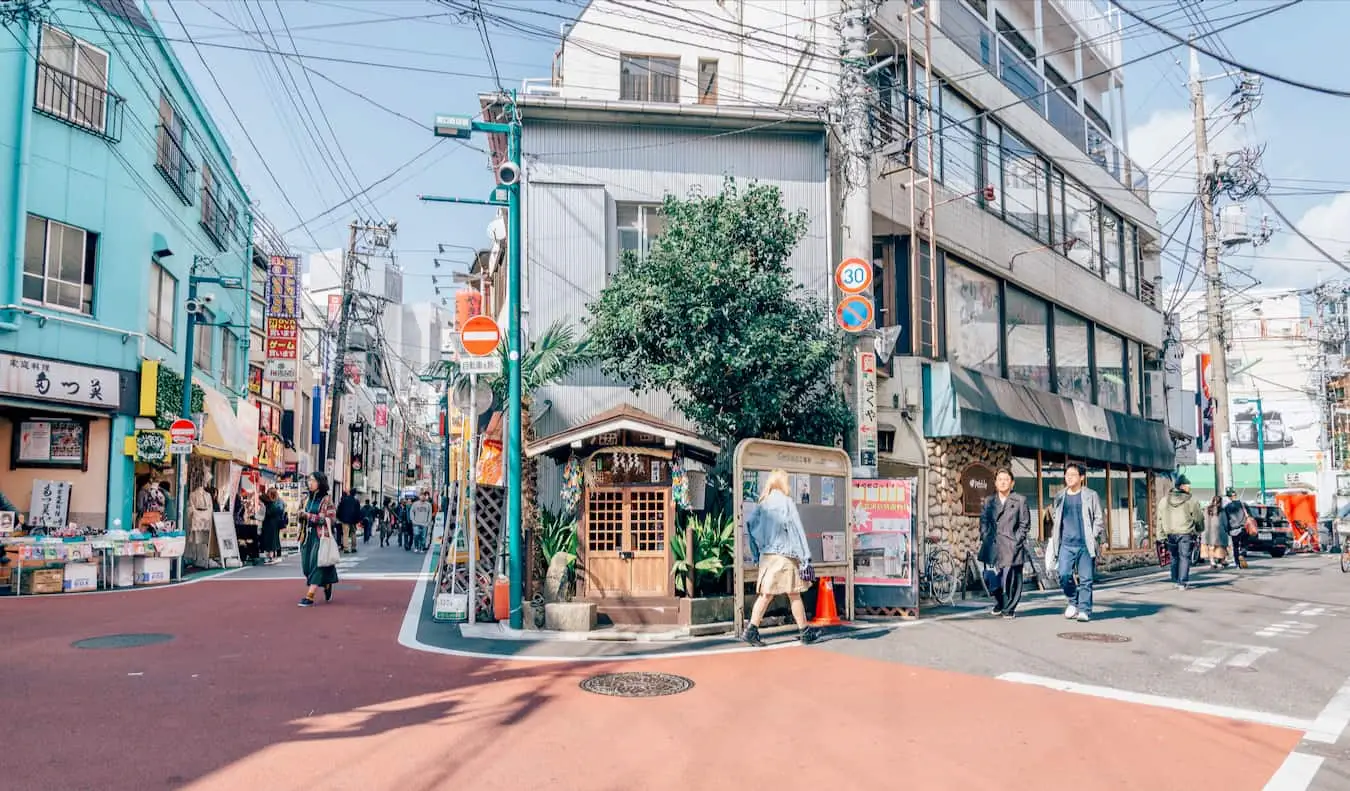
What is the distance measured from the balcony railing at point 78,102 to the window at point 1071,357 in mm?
21283

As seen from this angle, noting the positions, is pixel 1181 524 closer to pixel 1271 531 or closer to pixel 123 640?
pixel 123 640

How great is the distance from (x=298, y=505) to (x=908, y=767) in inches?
1150

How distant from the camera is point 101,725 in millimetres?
6637

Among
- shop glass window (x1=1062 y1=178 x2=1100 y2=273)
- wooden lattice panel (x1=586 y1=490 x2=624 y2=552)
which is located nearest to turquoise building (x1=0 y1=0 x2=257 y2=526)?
wooden lattice panel (x1=586 y1=490 x2=624 y2=552)

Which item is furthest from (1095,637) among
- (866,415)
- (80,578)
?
(80,578)

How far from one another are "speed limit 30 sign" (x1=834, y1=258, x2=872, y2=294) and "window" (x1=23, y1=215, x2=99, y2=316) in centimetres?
1420

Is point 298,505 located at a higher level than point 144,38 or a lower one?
lower

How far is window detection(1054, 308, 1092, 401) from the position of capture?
24.1 meters

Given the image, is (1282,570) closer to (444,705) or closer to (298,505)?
(444,705)

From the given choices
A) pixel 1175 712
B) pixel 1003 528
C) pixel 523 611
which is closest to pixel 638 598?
pixel 523 611

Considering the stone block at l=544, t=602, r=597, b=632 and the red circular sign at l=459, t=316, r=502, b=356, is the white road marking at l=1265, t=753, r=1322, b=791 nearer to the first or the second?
the stone block at l=544, t=602, r=597, b=632

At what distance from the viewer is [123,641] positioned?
33.9 feet

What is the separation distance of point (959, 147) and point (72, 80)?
17.3m

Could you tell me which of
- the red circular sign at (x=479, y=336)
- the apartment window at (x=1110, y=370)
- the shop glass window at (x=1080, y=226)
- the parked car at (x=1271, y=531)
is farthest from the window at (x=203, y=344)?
the parked car at (x=1271, y=531)
